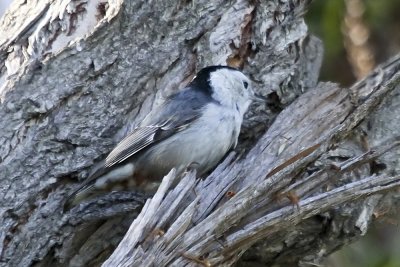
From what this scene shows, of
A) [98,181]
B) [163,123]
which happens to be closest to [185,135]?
[163,123]

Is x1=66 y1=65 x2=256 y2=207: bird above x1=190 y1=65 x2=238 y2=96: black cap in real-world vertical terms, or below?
below

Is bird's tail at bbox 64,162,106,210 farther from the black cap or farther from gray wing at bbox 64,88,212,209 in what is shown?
the black cap

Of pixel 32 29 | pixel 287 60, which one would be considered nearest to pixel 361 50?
pixel 287 60

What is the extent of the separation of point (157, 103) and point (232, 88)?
1.18 ft

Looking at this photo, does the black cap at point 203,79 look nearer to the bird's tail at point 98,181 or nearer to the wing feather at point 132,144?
the wing feather at point 132,144

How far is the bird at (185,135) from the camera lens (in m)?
4.14

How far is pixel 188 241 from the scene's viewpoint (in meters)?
3.38

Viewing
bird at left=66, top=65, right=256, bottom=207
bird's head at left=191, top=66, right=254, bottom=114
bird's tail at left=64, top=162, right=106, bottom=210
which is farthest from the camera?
bird's head at left=191, top=66, right=254, bottom=114

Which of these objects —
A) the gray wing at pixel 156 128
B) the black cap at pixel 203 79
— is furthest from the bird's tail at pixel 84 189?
the black cap at pixel 203 79

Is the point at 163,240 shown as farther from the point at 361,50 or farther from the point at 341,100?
the point at 361,50

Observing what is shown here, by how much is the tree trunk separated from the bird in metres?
0.08

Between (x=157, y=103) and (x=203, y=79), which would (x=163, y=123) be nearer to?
(x=157, y=103)

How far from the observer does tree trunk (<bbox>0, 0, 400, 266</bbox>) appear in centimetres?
371

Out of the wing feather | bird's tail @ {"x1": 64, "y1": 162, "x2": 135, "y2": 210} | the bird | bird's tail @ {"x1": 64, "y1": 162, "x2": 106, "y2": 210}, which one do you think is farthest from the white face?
bird's tail @ {"x1": 64, "y1": 162, "x2": 106, "y2": 210}
